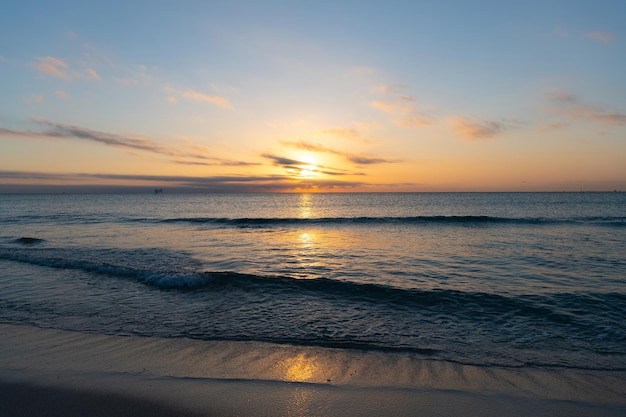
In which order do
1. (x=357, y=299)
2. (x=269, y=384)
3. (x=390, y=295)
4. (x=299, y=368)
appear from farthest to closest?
(x=390, y=295), (x=357, y=299), (x=299, y=368), (x=269, y=384)

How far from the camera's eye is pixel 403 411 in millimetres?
4961

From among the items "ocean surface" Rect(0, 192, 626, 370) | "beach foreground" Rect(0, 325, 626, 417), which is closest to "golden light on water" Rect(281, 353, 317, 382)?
"beach foreground" Rect(0, 325, 626, 417)

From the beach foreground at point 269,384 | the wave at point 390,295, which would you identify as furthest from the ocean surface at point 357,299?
the beach foreground at point 269,384

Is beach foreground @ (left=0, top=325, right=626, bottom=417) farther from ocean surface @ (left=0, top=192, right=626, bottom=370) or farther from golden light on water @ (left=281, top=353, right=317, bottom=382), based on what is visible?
ocean surface @ (left=0, top=192, right=626, bottom=370)

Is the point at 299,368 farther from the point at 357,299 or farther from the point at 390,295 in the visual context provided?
the point at 390,295

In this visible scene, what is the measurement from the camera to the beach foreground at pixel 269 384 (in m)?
Result: 5.03

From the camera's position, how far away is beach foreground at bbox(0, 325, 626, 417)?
198 inches

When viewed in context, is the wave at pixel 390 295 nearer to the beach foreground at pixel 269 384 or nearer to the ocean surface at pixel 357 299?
the ocean surface at pixel 357 299

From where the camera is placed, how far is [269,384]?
5695 millimetres

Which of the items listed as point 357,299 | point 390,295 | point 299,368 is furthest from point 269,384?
point 390,295

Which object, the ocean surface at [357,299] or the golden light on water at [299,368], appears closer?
the golden light on water at [299,368]

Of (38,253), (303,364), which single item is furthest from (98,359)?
(38,253)

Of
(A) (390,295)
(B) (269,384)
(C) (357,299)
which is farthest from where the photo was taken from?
(A) (390,295)

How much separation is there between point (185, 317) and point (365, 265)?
365 inches
